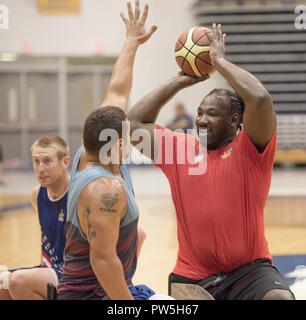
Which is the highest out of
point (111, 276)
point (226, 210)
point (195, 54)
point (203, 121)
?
point (195, 54)

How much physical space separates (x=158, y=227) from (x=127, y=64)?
497 cm

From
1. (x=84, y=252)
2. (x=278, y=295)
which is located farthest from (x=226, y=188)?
(x=84, y=252)

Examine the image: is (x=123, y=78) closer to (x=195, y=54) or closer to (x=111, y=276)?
(x=195, y=54)

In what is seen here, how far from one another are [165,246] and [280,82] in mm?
8860

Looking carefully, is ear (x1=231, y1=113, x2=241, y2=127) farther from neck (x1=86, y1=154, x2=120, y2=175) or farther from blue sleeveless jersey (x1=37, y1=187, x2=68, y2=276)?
blue sleeveless jersey (x1=37, y1=187, x2=68, y2=276)

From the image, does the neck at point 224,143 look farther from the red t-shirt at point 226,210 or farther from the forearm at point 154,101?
the forearm at point 154,101

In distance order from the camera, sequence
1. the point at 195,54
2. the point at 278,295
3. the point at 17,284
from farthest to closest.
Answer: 1. the point at 195,54
2. the point at 17,284
3. the point at 278,295

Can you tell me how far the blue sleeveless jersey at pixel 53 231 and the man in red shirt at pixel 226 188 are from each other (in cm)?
73

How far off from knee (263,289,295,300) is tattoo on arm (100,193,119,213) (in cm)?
102

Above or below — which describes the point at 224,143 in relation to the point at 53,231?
above

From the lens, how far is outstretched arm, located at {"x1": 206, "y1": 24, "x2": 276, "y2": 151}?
3467mm

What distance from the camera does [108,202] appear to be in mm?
3029

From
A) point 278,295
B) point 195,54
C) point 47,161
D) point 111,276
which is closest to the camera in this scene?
point 111,276

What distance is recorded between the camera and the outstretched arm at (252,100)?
3467 mm
